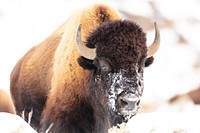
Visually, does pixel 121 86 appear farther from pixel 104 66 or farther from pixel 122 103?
pixel 104 66

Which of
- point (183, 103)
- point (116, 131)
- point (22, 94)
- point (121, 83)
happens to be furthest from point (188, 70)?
point (116, 131)

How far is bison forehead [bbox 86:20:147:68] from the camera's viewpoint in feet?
19.6

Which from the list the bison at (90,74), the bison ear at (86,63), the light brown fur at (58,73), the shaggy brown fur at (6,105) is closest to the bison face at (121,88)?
the bison at (90,74)

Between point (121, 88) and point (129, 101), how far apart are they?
0.63 ft

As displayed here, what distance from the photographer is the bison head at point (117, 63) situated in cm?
572

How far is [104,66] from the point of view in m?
6.14

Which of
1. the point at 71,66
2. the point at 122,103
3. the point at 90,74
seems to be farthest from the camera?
the point at 71,66

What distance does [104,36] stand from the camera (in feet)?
20.5

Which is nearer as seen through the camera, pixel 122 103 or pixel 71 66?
pixel 122 103

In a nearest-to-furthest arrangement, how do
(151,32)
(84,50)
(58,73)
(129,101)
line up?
1. (129,101)
2. (84,50)
3. (58,73)
4. (151,32)

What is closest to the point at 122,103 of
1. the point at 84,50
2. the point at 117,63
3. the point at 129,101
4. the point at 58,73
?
the point at 129,101

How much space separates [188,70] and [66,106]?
6383 millimetres

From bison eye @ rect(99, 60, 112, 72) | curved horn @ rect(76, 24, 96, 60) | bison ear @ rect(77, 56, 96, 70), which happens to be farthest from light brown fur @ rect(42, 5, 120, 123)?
bison eye @ rect(99, 60, 112, 72)

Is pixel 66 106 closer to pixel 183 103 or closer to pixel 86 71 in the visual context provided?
pixel 86 71
